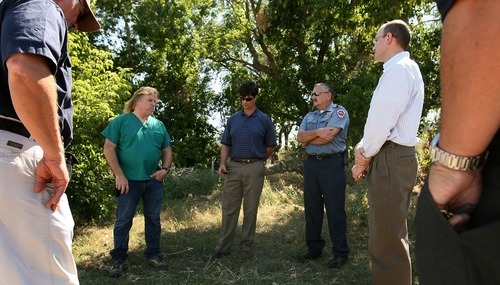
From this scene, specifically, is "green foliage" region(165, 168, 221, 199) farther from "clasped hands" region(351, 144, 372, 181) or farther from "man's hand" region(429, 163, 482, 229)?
"man's hand" region(429, 163, 482, 229)

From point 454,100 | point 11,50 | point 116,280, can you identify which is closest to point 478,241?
point 454,100

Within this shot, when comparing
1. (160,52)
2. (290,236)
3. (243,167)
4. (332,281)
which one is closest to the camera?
(332,281)

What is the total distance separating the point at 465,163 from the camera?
118 cm

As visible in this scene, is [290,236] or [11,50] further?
[290,236]

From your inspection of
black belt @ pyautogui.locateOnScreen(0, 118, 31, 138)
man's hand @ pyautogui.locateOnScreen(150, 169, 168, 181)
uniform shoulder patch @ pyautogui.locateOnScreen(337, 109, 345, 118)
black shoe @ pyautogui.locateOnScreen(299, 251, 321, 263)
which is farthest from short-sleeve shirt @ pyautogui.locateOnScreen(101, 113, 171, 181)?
black belt @ pyautogui.locateOnScreen(0, 118, 31, 138)

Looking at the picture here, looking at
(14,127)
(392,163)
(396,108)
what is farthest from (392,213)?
(14,127)

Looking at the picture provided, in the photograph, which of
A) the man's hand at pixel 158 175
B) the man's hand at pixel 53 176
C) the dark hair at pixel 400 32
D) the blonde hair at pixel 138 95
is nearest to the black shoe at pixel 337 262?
the man's hand at pixel 158 175

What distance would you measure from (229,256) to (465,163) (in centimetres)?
496

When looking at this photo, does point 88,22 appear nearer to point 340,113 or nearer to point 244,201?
point 340,113

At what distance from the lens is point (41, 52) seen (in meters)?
2.04

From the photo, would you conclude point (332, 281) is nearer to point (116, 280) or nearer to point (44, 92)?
point (116, 280)

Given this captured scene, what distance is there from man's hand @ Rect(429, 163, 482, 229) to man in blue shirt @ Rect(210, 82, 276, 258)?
4.74 m

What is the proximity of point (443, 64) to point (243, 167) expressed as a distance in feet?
15.8

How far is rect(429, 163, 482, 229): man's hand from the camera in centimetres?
119
